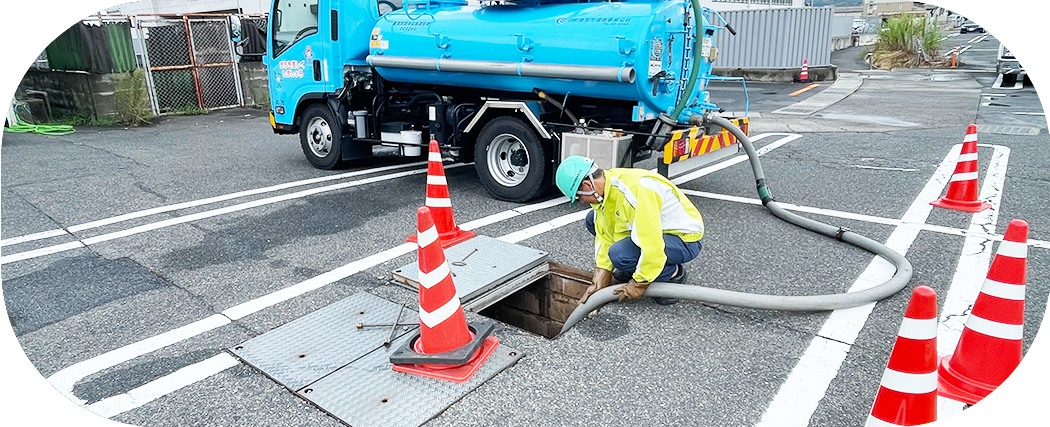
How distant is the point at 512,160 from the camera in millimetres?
6770

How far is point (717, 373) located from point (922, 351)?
995 millimetres

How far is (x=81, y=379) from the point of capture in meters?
3.23

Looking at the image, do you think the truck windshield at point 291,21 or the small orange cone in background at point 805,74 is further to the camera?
the small orange cone in background at point 805,74

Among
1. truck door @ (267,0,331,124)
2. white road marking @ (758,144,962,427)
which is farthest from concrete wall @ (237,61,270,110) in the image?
white road marking @ (758,144,962,427)

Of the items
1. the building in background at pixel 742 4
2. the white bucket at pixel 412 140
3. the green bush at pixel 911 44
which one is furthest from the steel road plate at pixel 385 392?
the building in background at pixel 742 4

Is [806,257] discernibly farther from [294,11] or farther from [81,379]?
[294,11]

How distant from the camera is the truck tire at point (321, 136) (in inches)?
320

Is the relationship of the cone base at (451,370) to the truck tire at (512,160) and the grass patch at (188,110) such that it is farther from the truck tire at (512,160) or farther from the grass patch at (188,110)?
the grass patch at (188,110)

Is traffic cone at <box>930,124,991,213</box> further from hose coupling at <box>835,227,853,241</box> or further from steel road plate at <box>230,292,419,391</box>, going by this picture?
steel road plate at <box>230,292,419,391</box>

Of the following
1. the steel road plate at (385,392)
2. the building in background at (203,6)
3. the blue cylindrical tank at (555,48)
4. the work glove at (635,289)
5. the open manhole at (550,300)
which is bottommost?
the open manhole at (550,300)

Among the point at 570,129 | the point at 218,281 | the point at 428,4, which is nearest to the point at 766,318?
the point at 570,129

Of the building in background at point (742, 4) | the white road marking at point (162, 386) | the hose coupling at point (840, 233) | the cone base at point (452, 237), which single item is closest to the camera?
the white road marking at point (162, 386)

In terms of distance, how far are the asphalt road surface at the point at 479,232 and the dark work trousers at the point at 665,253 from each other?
0.25 metres

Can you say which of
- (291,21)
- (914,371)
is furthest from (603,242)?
(291,21)
